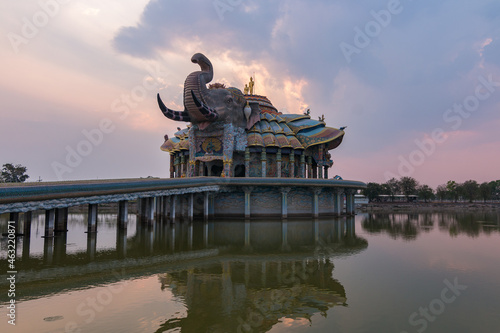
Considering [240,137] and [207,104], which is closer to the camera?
[207,104]

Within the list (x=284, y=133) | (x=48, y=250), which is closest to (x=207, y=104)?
(x=284, y=133)

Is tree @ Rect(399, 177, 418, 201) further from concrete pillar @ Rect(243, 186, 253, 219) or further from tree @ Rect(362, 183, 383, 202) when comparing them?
concrete pillar @ Rect(243, 186, 253, 219)

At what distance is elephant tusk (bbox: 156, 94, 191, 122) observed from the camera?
30.9m

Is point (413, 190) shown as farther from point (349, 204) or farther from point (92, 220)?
point (92, 220)

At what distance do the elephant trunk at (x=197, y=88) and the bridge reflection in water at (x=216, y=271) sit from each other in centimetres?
1495

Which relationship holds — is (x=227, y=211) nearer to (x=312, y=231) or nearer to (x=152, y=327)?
(x=312, y=231)

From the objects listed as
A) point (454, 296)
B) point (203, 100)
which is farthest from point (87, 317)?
point (203, 100)

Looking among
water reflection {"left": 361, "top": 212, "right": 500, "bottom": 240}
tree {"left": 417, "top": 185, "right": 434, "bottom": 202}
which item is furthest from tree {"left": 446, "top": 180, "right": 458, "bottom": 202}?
water reflection {"left": 361, "top": 212, "right": 500, "bottom": 240}

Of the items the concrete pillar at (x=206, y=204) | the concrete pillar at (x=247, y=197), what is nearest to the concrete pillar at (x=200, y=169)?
the concrete pillar at (x=206, y=204)

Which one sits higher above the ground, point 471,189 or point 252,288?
point 471,189

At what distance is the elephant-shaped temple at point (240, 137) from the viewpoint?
31756mm

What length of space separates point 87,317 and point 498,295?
1021cm

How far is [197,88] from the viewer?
1216 inches

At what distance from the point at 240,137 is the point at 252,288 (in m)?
25.5
